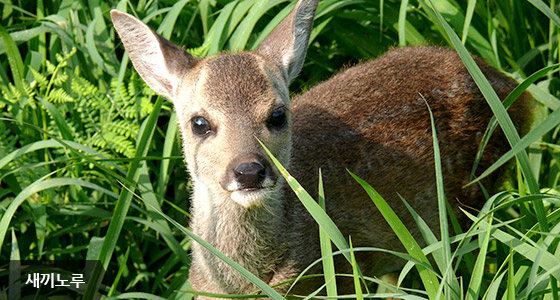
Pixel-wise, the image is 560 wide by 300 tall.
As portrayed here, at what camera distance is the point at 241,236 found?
12.7 ft

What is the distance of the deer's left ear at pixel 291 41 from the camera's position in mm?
3986

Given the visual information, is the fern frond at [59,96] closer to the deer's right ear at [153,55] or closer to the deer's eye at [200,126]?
the deer's right ear at [153,55]

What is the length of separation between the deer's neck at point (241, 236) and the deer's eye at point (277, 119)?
38 centimetres

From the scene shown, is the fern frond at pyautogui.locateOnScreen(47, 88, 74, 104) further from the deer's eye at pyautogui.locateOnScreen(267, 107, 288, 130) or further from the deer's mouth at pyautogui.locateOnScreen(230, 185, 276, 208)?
the deer's mouth at pyautogui.locateOnScreen(230, 185, 276, 208)

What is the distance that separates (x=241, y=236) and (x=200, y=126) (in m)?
0.57

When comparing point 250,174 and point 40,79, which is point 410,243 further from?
point 40,79

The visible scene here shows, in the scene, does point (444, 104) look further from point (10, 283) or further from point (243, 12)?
point (10, 283)

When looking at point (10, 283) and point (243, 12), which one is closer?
point (10, 283)

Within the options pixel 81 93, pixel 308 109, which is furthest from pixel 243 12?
pixel 81 93

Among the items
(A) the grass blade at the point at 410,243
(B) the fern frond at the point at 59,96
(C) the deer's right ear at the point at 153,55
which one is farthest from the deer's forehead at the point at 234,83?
(B) the fern frond at the point at 59,96

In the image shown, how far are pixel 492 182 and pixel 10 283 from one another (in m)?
2.75

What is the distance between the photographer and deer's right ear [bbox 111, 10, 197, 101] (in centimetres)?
396

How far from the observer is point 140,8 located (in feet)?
17.2

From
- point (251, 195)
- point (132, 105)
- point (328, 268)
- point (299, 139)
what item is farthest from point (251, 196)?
point (132, 105)
